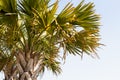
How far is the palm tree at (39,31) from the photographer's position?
8.02 m

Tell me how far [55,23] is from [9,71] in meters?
4.80

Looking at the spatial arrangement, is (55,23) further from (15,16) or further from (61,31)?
(15,16)

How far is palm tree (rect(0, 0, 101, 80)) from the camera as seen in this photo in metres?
8.02

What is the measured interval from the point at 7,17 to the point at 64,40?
5.15 feet

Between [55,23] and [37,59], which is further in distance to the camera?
[37,59]

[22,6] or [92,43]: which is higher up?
[22,6]

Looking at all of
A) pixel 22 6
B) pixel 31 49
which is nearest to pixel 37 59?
pixel 31 49

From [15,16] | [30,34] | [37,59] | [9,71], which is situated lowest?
[9,71]

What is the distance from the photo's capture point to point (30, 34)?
8430 mm

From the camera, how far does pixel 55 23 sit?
26.2ft

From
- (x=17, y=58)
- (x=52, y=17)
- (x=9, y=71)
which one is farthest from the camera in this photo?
(x=9, y=71)

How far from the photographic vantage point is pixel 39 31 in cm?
834

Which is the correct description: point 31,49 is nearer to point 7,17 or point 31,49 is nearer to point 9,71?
point 7,17

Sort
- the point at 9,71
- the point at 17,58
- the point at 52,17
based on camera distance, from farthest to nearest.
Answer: the point at 9,71 → the point at 17,58 → the point at 52,17
